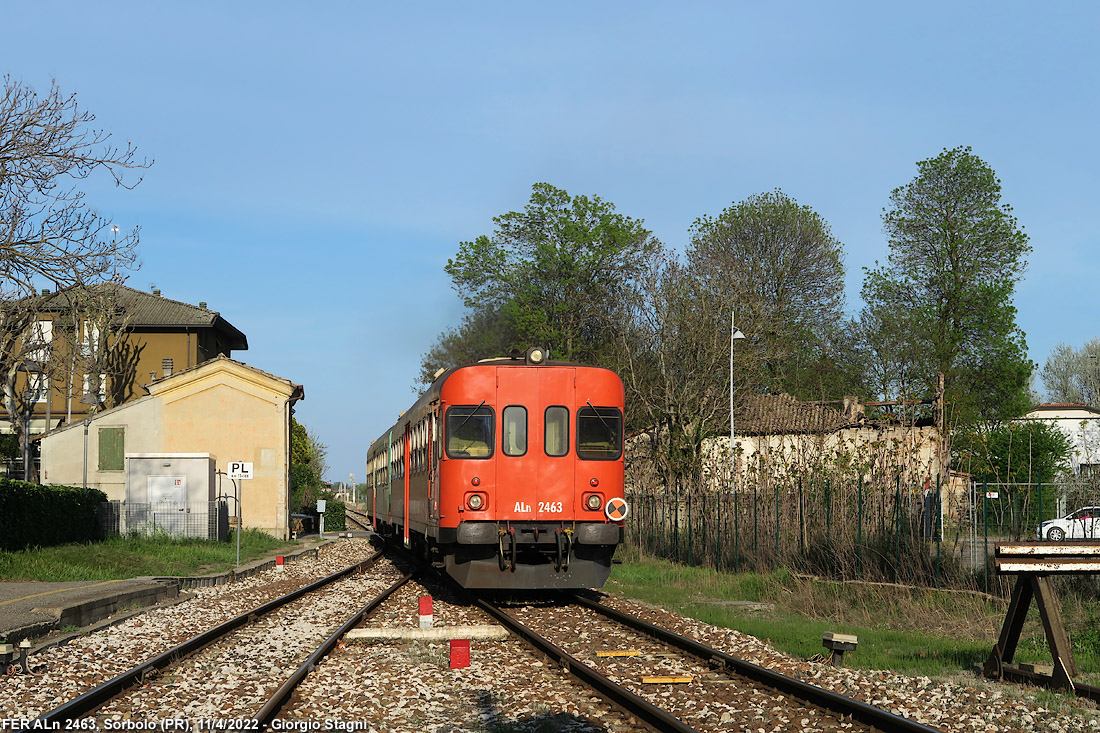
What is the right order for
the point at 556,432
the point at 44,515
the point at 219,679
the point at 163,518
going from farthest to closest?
1. the point at 163,518
2. the point at 44,515
3. the point at 556,432
4. the point at 219,679

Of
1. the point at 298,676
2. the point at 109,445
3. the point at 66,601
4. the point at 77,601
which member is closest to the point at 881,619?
the point at 298,676

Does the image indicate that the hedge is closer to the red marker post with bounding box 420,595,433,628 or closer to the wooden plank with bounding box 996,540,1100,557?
the red marker post with bounding box 420,595,433,628

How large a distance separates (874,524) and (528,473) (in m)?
5.92

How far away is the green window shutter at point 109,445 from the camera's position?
3966 cm

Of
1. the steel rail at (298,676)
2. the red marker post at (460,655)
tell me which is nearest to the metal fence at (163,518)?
→ the steel rail at (298,676)

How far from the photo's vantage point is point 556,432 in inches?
585

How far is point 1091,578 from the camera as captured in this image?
12602mm

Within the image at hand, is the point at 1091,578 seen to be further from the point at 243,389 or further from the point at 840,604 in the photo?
the point at 243,389

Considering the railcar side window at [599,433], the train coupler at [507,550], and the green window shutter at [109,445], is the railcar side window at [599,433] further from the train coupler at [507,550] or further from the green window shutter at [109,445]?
the green window shutter at [109,445]

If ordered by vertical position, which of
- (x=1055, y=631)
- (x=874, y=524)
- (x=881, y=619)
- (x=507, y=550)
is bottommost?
(x=881, y=619)

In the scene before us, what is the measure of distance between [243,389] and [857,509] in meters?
27.8

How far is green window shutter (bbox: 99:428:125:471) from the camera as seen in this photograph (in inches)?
1561

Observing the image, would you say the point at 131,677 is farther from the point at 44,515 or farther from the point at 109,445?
the point at 109,445

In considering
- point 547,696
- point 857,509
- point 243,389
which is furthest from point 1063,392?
point 547,696
